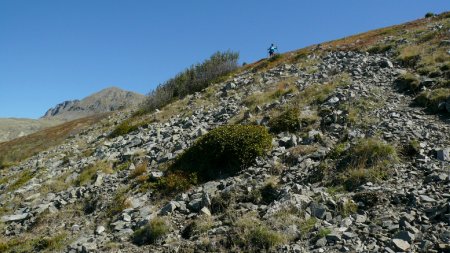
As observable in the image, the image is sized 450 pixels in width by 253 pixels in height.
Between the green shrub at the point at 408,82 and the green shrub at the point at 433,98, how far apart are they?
1.49 m

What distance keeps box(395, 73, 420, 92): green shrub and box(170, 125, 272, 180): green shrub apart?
25.2ft

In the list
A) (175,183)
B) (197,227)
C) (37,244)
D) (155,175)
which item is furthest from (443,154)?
(37,244)

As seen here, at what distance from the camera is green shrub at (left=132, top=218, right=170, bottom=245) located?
425 inches

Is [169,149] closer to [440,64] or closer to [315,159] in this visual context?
[315,159]

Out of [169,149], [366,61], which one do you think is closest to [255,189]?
[169,149]

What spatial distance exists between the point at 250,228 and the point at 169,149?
9.31m

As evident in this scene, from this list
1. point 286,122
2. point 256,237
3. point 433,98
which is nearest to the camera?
point 256,237

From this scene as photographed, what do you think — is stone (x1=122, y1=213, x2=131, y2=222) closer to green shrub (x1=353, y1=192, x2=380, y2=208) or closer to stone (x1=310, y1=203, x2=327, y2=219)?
stone (x1=310, y1=203, x2=327, y2=219)

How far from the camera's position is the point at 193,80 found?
124ft

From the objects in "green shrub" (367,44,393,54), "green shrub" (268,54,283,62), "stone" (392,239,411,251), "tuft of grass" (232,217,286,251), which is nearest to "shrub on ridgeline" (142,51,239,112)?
"green shrub" (268,54,283,62)

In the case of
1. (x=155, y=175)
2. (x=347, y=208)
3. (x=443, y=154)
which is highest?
(x=155, y=175)

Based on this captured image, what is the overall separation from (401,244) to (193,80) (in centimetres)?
3127

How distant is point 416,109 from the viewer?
1555 cm

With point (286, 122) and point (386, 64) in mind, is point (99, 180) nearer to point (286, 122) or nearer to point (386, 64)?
point (286, 122)
